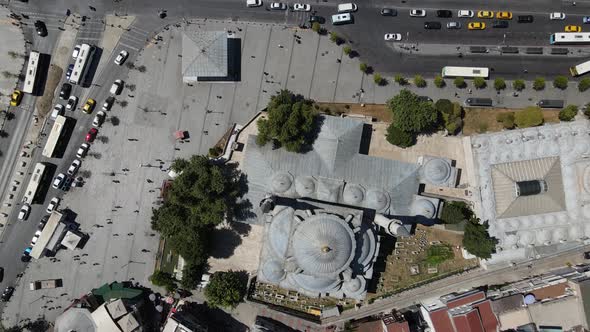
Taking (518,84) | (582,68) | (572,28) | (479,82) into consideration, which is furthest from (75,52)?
(582,68)

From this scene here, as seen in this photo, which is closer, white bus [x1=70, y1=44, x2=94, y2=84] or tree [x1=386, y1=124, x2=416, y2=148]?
tree [x1=386, y1=124, x2=416, y2=148]

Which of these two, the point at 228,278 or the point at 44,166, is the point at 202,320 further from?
the point at 44,166

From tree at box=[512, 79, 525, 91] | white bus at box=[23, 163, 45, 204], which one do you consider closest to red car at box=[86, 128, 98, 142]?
white bus at box=[23, 163, 45, 204]

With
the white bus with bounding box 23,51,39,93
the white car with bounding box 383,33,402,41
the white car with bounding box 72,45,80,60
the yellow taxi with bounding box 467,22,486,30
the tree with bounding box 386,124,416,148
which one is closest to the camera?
the tree with bounding box 386,124,416,148

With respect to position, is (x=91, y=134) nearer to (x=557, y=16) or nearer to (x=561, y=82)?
(x=561, y=82)

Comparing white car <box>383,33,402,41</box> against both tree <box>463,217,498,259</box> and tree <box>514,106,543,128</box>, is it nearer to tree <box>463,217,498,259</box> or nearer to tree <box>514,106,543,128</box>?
tree <box>514,106,543,128</box>

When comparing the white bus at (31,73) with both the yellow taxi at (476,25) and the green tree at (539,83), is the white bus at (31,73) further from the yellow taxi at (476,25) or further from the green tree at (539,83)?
the green tree at (539,83)

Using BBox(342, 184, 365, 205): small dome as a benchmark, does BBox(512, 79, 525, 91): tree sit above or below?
above
